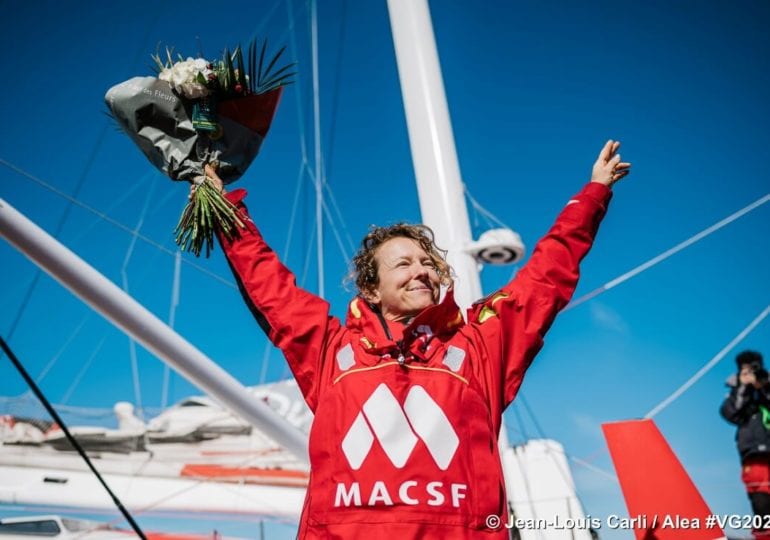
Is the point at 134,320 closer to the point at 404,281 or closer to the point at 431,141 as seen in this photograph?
the point at 404,281

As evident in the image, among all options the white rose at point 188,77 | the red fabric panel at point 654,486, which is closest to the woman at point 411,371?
the white rose at point 188,77

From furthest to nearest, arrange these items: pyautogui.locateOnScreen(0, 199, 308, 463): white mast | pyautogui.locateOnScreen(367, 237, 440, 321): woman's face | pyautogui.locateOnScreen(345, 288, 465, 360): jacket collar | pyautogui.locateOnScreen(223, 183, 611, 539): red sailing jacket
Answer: pyautogui.locateOnScreen(0, 199, 308, 463): white mast
pyautogui.locateOnScreen(367, 237, 440, 321): woman's face
pyautogui.locateOnScreen(345, 288, 465, 360): jacket collar
pyautogui.locateOnScreen(223, 183, 611, 539): red sailing jacket

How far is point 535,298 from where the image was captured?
5.67 ft

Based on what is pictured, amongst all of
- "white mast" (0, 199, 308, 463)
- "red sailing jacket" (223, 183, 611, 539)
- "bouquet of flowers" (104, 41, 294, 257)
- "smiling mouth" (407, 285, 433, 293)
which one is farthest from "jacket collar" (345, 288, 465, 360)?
"white mast" (0, 199, 308, 463)

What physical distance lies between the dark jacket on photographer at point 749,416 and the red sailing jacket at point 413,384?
342cm

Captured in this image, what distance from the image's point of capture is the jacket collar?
1.61m

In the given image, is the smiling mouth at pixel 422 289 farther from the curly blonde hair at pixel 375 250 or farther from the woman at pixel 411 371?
the curly blonde hair at pixel 375 250

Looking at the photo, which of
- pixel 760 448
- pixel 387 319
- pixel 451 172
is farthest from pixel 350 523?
→ pixel 760 448

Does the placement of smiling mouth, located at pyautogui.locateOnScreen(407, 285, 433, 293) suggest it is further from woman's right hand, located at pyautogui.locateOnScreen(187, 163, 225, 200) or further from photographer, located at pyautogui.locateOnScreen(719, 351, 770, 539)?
photographer, located at pyautogui.locateOnScreen(719, 351, 770, 539)

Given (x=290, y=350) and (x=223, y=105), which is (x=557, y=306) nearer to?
(x=290, y=350)

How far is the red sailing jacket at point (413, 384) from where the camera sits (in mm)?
1366

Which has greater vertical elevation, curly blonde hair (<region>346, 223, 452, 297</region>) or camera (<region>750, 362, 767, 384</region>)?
camera (<region>750, 362, 767, 384</region>)

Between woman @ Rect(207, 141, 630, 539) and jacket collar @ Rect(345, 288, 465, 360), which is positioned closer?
woman @ Rect(207, 141, 630, 539)

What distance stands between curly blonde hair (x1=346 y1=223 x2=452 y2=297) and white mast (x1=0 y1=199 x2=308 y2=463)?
3.79 ft
